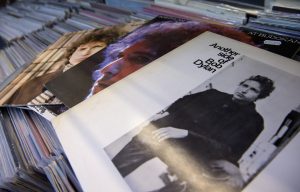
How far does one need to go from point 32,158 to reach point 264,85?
0.41 meters

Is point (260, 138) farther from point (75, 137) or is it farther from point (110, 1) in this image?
point (110, 1)

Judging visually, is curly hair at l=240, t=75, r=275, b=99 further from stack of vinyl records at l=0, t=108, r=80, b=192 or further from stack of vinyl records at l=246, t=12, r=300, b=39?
stack of vinyl records at l=0, t=108, r=80, b=192

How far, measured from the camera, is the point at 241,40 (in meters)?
0.55

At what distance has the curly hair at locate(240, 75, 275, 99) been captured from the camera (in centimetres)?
43

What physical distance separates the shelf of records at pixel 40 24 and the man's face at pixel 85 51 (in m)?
0.11

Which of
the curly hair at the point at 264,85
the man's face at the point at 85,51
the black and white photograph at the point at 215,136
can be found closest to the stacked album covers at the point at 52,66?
the man's face at the point at 85,51

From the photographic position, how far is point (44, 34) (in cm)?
84

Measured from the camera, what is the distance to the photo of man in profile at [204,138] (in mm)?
357

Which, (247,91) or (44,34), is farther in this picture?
(44,34)

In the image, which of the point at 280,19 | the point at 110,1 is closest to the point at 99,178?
the point at 280,19

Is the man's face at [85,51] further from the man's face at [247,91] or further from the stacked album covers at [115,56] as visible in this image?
the man's face at [247,91]

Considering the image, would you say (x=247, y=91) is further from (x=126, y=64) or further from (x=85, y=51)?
(x=85, y=51)

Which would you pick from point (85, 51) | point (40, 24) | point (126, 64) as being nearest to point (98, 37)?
point (85, 51)

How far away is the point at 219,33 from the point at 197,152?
0.99 feet
